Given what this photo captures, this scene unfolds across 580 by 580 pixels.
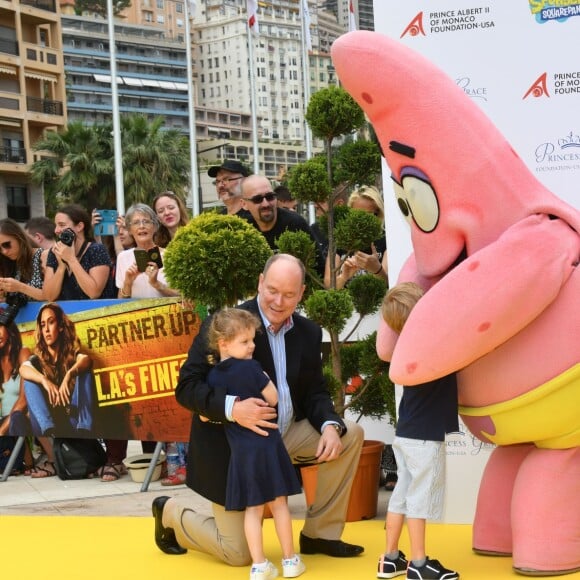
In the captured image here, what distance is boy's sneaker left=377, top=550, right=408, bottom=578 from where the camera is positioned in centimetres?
391

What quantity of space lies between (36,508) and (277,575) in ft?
7.46

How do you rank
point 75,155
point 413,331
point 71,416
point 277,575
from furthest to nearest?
point 75,155 < point 71,416 < point 277,575 < point 413,331

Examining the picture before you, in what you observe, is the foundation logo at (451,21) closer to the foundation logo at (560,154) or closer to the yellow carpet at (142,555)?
the foundation logo at (560,154)

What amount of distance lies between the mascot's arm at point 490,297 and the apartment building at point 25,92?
35.6 m

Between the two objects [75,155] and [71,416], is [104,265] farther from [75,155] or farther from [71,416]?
[75,155]

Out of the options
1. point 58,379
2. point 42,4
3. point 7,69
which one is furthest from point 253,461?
point 42,4

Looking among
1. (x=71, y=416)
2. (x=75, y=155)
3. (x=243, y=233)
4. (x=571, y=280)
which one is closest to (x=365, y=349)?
(x=243, y=233)

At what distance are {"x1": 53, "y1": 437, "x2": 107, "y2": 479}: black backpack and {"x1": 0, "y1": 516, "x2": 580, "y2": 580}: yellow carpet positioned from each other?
1225 millimetres

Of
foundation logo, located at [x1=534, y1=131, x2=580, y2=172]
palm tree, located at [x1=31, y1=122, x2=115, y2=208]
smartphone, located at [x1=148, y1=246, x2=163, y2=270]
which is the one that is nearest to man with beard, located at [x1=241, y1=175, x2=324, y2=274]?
smartphone, located at [x1=148, y1=246, x2=163, y2=270]

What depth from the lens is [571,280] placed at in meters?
3.64

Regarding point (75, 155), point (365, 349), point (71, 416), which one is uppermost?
point (75, 155)

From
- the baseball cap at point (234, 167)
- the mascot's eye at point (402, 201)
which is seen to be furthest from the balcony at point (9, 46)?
the mascot's eye at point (402, 201)

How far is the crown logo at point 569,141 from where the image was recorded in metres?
4.48

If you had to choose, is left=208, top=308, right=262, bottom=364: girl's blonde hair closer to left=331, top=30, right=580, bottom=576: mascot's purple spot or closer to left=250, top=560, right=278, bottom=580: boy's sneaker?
left=331, top=30, right=580, bottom=576: mascot's purple spot
